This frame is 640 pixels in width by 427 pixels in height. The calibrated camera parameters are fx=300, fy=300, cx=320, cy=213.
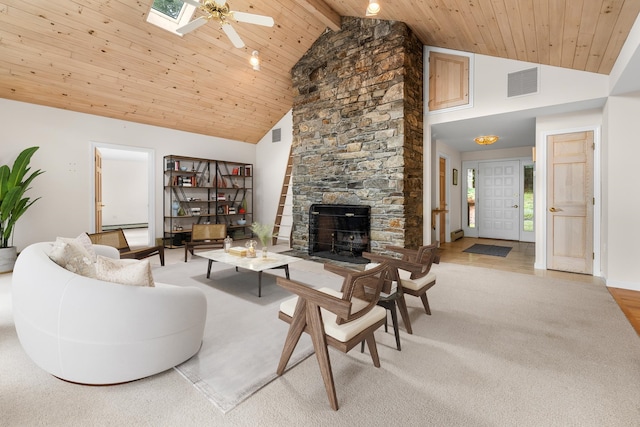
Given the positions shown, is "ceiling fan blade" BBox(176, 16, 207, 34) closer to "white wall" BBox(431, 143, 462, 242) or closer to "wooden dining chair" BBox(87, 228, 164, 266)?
"wooden dining chair" BBox(87, 228, 164, 266)

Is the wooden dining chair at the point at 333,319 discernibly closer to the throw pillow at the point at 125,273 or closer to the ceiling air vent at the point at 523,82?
the throw pillow at the point at 125,273

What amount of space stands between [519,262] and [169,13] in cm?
685

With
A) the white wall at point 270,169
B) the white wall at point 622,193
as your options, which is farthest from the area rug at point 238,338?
the white wall at point 270,169

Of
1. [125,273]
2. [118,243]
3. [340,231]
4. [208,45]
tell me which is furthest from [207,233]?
[125,273]

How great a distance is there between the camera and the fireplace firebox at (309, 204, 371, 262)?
4.99m

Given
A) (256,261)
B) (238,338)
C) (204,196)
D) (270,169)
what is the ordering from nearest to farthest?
(238,338), (256,261), (204,196), (270,169)

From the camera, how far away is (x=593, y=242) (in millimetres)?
4254

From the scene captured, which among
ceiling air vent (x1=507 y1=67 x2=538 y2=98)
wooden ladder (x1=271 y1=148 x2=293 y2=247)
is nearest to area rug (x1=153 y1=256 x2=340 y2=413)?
wooden ladder (x1=271 y1=148 x2=293 y2=247)

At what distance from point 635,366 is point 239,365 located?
264 cm

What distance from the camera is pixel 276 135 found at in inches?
307

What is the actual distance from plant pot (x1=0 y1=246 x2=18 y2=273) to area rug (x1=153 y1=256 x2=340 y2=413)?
7.15ft

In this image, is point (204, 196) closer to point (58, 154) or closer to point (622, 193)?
point (58, 154)

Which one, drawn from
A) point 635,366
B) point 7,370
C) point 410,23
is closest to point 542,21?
point 410,23

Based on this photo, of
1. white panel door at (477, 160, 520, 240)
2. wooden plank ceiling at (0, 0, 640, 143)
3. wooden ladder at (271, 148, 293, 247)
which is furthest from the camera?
white panel door at (477, 160, 520, 240)
